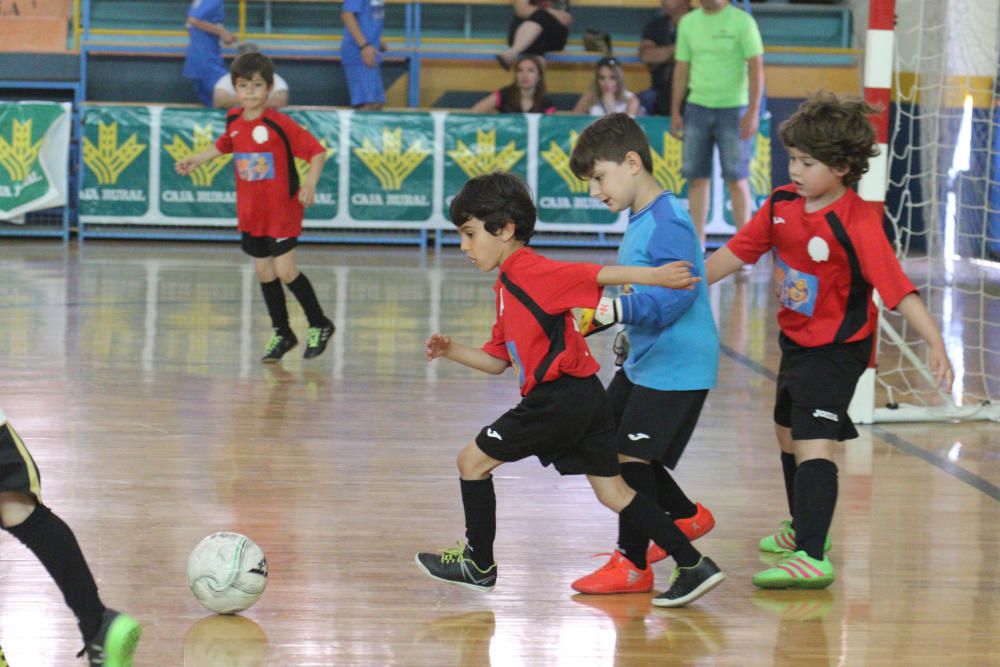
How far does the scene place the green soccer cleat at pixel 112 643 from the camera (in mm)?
2803

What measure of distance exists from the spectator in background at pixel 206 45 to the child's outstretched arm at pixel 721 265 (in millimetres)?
9624

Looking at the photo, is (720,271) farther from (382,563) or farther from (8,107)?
(8,107)

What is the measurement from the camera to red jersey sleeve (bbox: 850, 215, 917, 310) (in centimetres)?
352

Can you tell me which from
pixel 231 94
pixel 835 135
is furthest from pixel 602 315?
pixel 231 94

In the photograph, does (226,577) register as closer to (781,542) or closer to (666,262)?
(666,262)

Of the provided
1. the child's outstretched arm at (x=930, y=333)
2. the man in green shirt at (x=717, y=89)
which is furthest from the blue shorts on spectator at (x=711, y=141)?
the child's outstretched arm at (x=930, y=333)

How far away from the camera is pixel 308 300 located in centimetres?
699

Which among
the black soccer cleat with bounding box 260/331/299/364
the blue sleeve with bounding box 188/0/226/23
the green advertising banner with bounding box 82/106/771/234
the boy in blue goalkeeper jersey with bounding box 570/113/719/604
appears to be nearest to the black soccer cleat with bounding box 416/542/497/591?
the boy in blue goalkeeper jersey with bounding box 570/113/719/604

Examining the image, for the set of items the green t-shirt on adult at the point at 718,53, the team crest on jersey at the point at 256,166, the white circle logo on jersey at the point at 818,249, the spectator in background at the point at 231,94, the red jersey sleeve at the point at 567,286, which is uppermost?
the green t-shirt on adult at the point at 718,53

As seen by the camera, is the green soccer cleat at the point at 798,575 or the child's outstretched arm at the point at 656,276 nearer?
the child's outstretched arm at the point at 656,276

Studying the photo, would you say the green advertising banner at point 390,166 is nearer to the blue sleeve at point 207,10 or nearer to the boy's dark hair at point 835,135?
the blue sleeve at point 207,10

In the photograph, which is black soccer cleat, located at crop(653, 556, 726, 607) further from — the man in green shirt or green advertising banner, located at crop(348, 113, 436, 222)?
green advertising banner, located at crop(348, 113, 436, 222)

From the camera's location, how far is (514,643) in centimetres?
317

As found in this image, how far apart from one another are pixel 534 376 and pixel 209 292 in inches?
241
